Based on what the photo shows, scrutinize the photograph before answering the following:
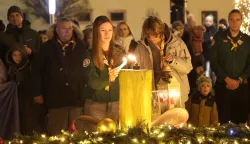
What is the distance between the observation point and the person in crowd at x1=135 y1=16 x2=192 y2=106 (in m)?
6.71

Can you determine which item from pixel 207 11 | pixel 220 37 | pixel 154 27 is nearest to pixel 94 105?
pixel 154 27

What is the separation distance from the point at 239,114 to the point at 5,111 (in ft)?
11.8

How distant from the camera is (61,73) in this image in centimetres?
814

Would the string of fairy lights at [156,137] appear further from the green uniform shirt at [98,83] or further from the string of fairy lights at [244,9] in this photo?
the string of fairy lights at [244,9]

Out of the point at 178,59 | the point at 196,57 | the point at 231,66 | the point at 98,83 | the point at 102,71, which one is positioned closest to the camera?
the point at 98,83

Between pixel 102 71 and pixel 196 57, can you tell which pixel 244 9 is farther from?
pixel 102 71

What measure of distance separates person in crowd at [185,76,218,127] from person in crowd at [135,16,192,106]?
1.91m

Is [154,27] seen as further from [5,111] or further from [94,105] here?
[5,111]

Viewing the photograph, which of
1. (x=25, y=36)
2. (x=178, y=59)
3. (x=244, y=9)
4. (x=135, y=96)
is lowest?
(x=135, y=96)

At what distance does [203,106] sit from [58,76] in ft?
7.62

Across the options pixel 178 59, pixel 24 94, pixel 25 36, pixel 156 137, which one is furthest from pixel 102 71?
pixel 25 36

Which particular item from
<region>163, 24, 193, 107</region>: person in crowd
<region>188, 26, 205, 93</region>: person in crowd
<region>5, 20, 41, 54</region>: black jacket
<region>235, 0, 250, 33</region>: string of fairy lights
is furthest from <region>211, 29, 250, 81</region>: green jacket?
<region>235, 0, 250, 33</region>: string of fairy lights

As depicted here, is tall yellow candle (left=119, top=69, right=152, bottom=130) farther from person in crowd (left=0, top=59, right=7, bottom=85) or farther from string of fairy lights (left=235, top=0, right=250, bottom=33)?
string of fairy lights (left=235, top=0, right=250, bottom=33)

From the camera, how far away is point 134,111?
14.9 ft
